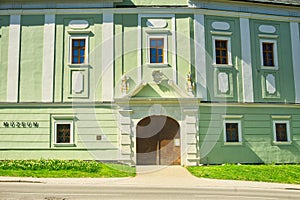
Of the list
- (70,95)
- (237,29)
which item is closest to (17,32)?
(70,95)

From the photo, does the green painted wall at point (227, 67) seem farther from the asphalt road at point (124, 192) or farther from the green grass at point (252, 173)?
the asphalt road at point (124, 192)

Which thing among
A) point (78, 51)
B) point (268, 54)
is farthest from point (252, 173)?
point (78, 51)

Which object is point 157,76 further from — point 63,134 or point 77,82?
point 63,134

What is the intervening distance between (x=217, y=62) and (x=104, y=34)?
6463 mm

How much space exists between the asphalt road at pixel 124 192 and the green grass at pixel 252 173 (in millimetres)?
1879

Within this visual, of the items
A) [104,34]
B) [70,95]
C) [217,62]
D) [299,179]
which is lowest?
[299,179]

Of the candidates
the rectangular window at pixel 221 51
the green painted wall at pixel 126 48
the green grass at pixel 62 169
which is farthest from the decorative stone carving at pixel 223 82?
the green grass at pixel 62 169

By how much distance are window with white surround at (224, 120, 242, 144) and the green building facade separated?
55 mm

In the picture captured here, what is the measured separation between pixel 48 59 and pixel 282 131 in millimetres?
13621

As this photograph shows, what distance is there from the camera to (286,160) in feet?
62.5

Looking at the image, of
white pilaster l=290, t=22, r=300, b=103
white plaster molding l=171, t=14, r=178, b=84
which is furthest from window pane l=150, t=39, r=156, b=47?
white pilaster l=290, t=22, r=300, b=103

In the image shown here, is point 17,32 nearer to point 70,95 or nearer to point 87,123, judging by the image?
point 70,95

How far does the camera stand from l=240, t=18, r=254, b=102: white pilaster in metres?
19.2

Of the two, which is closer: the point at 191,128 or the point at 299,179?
the point at 299,179
